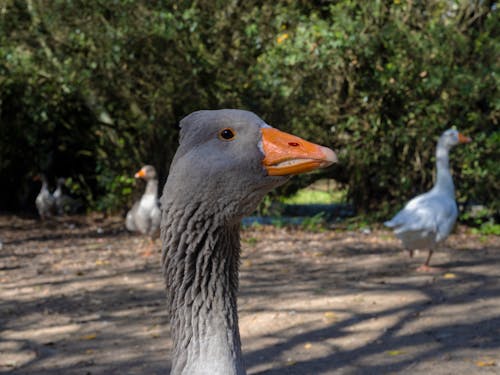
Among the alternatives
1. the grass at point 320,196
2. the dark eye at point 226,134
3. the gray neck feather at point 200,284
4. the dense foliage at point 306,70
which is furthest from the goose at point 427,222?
the dark eye at point 226,134

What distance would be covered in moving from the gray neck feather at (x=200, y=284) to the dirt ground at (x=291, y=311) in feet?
8.75

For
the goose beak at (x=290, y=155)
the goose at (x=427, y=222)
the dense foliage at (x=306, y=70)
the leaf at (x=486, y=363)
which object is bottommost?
the leaf at (x=486, y=363)

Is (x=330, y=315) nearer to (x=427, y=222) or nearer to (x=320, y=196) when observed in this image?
(x=427, y=222)

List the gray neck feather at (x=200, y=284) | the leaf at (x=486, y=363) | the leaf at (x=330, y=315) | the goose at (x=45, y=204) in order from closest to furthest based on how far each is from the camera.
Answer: the gray neck feather at (x=200, y=284) → the leaf at (x=486, y=363) → the leaf at (x=330, y=315) → the goose at (x=45, y=204)

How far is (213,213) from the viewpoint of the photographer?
2.25m

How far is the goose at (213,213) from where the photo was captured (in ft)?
7.18

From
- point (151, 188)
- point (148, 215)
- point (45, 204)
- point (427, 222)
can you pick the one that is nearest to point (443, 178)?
point (427, 222)

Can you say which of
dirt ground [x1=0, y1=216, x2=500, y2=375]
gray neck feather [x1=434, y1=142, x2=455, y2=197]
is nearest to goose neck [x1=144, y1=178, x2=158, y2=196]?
dirt ground [x1=0, y1=216, x2=500, y2=375]

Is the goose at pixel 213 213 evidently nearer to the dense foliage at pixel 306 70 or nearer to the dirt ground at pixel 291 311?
the dirt ground at pixel 291 311

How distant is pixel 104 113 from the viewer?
1343 cm

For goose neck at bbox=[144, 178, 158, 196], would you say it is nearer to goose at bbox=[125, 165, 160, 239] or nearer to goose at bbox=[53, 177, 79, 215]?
goose at bbox=[125, 165, 160, 239]

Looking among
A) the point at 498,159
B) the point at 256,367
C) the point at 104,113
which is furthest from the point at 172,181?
the point at 104,113

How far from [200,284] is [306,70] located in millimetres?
9192

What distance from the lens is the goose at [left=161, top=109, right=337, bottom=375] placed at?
2.19 m
